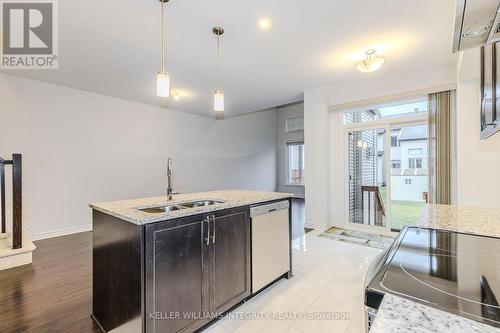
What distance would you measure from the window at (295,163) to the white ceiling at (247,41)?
187 inches

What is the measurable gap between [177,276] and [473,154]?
154 inches

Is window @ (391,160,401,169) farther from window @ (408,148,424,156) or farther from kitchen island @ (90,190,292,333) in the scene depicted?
kitchen island @ (90,190,292,333)

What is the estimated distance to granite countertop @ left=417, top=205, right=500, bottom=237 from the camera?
1.20 m

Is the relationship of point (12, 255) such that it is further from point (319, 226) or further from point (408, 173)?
point (408, 173)

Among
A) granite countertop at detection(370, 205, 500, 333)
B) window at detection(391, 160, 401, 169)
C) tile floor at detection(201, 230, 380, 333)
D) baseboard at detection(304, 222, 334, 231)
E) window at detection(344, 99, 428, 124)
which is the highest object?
window at detection(344, 99, 428, 124)

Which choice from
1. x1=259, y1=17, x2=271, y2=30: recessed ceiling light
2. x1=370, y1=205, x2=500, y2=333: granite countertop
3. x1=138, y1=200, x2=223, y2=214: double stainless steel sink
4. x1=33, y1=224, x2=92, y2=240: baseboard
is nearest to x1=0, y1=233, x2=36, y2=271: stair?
x1=33, y1=224, x2=92, y2=240: baseboard

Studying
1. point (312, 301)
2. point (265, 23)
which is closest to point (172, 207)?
point (312, 301)

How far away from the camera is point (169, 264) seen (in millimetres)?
1545

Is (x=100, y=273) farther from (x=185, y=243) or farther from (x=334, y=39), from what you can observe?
(x=334, y=39)

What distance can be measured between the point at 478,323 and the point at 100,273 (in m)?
2.16

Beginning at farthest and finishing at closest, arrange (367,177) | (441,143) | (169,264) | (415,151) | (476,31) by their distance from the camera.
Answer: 1. (367,177)
2. (415,151)
3. (441,143)
4. (169,264)
5. (476,31)

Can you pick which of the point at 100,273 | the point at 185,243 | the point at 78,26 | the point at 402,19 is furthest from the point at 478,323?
the point at 78,26

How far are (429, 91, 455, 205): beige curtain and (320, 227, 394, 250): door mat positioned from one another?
98 cm

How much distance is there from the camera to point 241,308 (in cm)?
207
